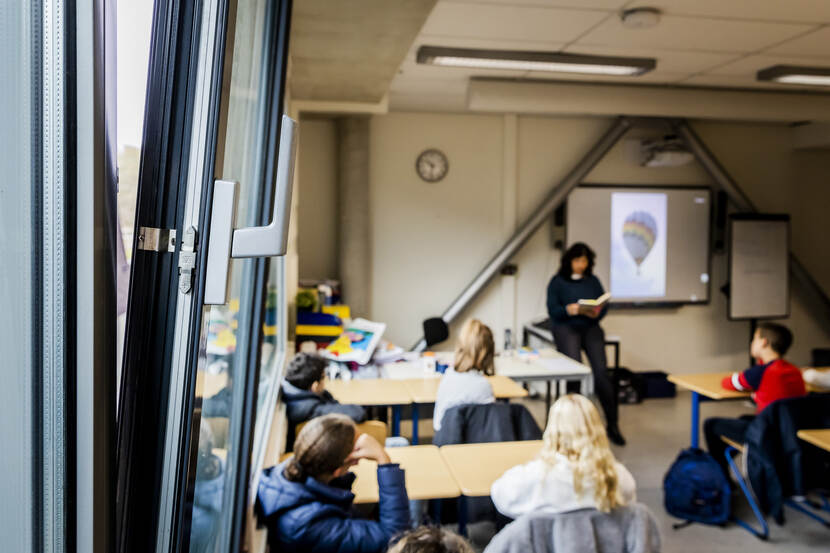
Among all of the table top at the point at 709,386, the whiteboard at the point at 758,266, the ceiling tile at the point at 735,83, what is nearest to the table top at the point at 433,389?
the table top at the point at 709,386

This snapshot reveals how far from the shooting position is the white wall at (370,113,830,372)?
641cm

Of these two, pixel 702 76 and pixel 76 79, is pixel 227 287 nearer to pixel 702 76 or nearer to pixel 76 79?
pixel 76 79

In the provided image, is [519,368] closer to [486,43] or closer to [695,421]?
[695,421]

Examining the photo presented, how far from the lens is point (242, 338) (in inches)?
85.0

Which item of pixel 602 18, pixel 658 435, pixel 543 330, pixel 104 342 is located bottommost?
pixel 658 435

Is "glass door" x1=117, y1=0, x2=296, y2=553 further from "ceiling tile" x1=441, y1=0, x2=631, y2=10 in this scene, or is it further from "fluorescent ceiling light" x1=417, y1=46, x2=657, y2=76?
"fluorescent ceiling light" x1=417, y1=46, x2=657, y2=76

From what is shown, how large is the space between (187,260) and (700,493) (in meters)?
3.63

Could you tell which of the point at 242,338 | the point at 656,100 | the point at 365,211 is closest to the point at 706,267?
the point at 656,100

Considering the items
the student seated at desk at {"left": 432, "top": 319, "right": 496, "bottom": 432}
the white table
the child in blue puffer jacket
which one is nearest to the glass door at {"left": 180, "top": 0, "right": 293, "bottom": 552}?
the child in blue puffer jacket

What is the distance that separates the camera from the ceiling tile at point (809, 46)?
13.6ft

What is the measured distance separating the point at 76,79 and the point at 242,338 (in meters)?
1.56

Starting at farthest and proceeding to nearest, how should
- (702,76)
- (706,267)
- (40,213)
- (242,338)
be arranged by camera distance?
(706,267) → (702,76) → (242,338) → (40,213)

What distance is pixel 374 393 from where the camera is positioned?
3848 millimetres

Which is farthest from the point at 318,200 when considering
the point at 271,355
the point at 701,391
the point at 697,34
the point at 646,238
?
the point at 701,391
